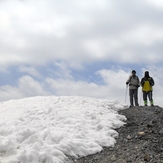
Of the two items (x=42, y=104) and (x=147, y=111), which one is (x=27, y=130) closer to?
(x=42, y=104)

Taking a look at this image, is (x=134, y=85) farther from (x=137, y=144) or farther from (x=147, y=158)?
(x=147, y=158)

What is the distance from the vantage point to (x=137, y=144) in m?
11.2

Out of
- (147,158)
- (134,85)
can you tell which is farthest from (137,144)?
(134,85)

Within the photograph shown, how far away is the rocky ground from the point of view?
32.8 ft

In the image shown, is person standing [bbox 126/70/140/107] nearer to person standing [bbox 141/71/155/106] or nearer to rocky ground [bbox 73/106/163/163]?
person standing [bbox 141/71/155/106]

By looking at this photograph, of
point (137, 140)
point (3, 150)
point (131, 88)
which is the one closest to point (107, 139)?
point (137, 140)

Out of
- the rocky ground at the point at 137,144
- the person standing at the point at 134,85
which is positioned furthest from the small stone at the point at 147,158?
the person standing at the point at 134,85

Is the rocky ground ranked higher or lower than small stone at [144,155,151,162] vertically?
higher

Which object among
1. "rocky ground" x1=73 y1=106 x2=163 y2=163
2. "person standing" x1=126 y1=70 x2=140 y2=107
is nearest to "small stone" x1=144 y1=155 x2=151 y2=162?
"rocky ground" x1=73 y1=106 x2=163 y2=163

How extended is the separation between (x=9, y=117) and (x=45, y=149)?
415 cm

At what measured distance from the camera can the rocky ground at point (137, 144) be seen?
10.0 meters

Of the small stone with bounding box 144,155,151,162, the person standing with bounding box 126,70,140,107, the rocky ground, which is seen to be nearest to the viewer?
the small stone with bounding box 144,155,151,162

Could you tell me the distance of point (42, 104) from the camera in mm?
16219

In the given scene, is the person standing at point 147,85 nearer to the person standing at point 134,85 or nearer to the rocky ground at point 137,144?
the person standing at point 134,85
